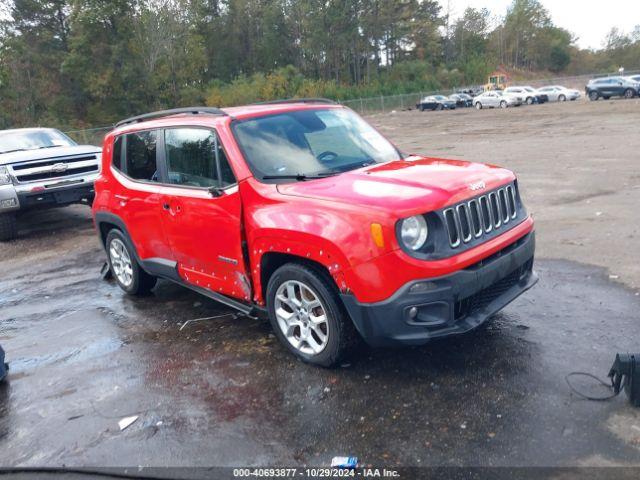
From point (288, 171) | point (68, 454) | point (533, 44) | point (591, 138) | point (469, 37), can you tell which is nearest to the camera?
point (68, 454)

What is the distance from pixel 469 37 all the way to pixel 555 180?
99384mm

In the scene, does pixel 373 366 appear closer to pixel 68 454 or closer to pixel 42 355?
pixel 68 454

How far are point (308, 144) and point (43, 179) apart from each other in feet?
22.2

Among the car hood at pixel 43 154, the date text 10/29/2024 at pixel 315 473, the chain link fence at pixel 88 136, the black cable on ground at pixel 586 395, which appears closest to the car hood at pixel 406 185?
the black cable on ground at pixel 586 395

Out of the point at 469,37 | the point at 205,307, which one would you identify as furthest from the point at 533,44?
the point at 205,307

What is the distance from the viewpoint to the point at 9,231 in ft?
32.7

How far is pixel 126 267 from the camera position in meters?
6.34

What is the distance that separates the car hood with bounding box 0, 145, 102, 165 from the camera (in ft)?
32.0

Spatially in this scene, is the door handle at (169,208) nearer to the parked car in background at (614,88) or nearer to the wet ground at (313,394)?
the wet ground at (313,394)

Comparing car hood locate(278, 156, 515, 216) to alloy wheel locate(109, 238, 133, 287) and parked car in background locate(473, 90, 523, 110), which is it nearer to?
alloy wheel locate(109, 238, 133, 287)

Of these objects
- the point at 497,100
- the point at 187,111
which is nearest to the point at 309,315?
the point at 187,111

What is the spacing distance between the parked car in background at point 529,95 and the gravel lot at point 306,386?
41570 millimetres

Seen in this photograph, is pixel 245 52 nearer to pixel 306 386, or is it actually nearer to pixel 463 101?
pixel 463 101

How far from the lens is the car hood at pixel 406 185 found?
12.0 ft
